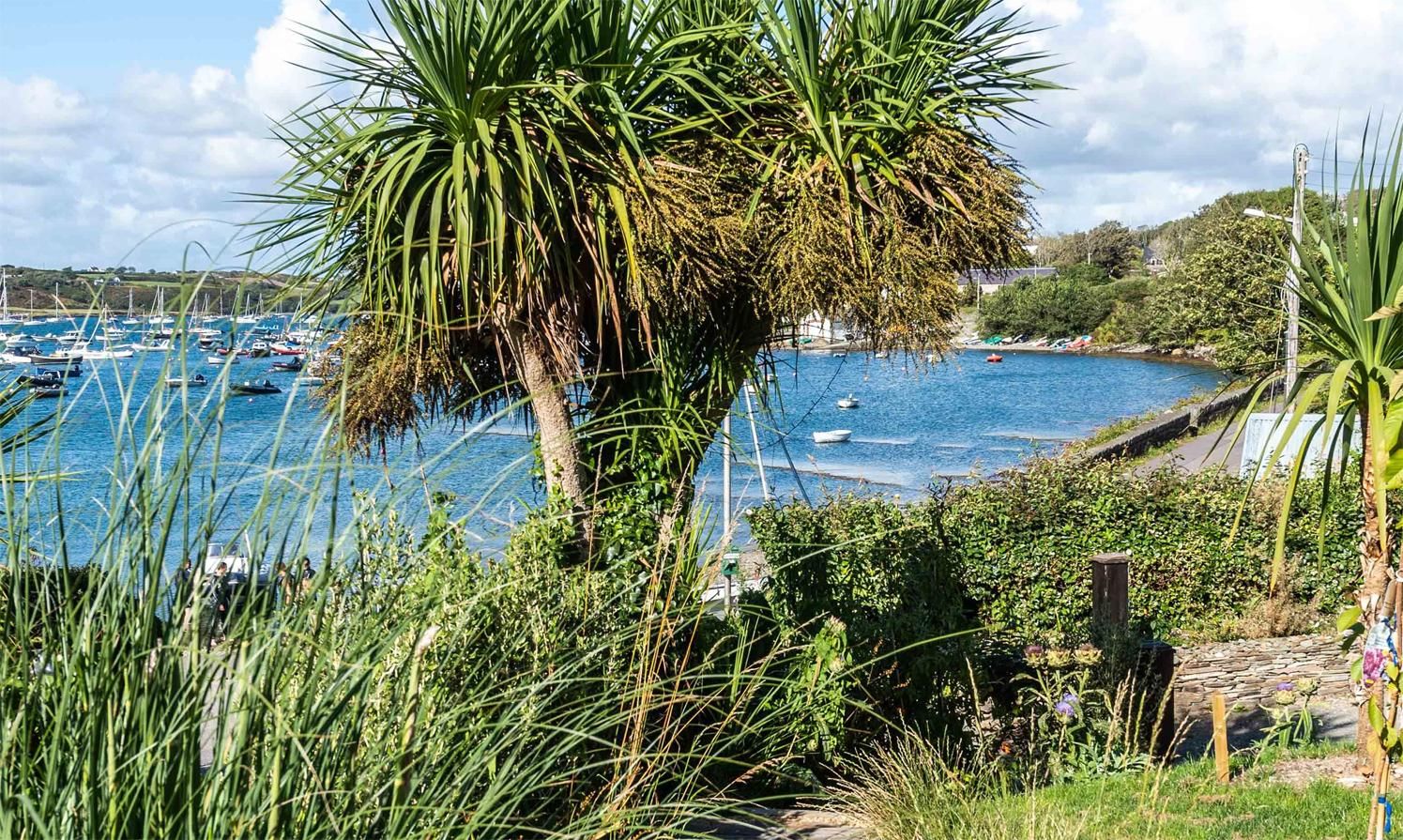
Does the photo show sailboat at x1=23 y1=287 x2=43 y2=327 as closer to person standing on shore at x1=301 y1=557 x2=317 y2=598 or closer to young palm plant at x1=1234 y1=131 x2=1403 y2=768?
person standing on shore at x1=301 y1=557 x2=317 y2=598

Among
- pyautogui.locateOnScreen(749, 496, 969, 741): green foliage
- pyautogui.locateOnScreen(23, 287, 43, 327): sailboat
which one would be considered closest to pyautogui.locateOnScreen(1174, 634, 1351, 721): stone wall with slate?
pyautogui.locateOnScreen(749, 496, 969, 741): green foliage

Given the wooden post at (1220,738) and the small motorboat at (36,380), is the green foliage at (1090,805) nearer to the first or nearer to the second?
the wooden post at (1220,738)

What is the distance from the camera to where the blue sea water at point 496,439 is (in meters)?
2.26

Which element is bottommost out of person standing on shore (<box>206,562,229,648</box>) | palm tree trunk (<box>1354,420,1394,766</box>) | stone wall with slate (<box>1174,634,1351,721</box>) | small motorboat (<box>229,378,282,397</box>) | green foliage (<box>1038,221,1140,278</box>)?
stone wall with slate (<box>1174,634,1351,721</box>)

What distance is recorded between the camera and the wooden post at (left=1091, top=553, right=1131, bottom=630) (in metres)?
7.92

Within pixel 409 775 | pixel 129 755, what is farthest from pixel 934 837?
pixel 129 755

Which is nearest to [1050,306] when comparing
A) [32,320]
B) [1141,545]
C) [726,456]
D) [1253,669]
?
[1141,545]

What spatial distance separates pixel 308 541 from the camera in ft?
Answer: 7.44

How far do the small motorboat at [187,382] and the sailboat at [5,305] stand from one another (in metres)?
0.41

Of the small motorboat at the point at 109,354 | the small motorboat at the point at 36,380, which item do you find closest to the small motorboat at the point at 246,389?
the small motorboat at the point at 109,354

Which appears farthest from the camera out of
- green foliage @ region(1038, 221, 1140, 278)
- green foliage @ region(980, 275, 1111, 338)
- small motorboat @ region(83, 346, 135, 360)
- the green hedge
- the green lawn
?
green foliage @ region(1038, 221, 1140, 278)

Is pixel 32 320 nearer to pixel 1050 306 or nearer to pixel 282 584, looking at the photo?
pixel 282 584

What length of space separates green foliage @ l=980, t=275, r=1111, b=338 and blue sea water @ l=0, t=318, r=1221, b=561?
267 cm

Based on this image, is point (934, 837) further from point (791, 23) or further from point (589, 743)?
point (791, 23)
